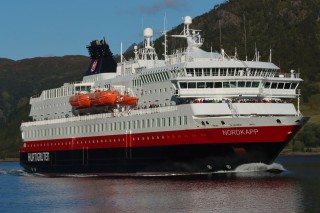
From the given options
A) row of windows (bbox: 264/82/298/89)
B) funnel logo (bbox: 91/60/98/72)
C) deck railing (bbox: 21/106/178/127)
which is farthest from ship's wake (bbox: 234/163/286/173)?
funnel logo (bbox: 91/60/98/72)

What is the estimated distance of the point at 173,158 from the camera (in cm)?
7262

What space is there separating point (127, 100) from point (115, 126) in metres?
2.96

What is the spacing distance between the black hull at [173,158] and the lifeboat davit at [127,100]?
4.75 m

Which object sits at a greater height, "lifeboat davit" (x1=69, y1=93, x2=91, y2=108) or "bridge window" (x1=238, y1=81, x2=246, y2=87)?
"bridge window" (x1=238, y1=81, x2=246, y2=87)

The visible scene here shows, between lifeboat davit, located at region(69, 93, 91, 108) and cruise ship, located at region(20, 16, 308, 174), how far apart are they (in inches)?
4.9

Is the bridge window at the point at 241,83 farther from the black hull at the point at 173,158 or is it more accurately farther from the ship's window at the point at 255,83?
the black hull at the point at 173,158

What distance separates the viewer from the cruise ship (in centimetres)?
→ 6981

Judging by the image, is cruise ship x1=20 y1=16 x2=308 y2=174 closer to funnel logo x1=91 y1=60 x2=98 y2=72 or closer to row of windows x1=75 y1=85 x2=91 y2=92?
row of windows x1=75 y1=85 x2=91 y2=92

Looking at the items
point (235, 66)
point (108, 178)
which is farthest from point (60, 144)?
point (235, 66)

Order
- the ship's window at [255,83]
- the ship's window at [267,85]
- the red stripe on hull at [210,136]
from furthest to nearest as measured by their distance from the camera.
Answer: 1. the ship's window at [267,85]
2. the ship's window at [255,83]
3. the red stripe on hull at [210,136]

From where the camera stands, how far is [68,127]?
290ft

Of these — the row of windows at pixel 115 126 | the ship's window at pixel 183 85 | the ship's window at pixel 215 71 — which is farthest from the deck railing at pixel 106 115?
the ship's window at pixel 215 71

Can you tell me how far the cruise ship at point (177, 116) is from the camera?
69812 millimetres

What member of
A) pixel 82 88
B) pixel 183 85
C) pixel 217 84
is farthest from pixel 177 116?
pixel 82 88
